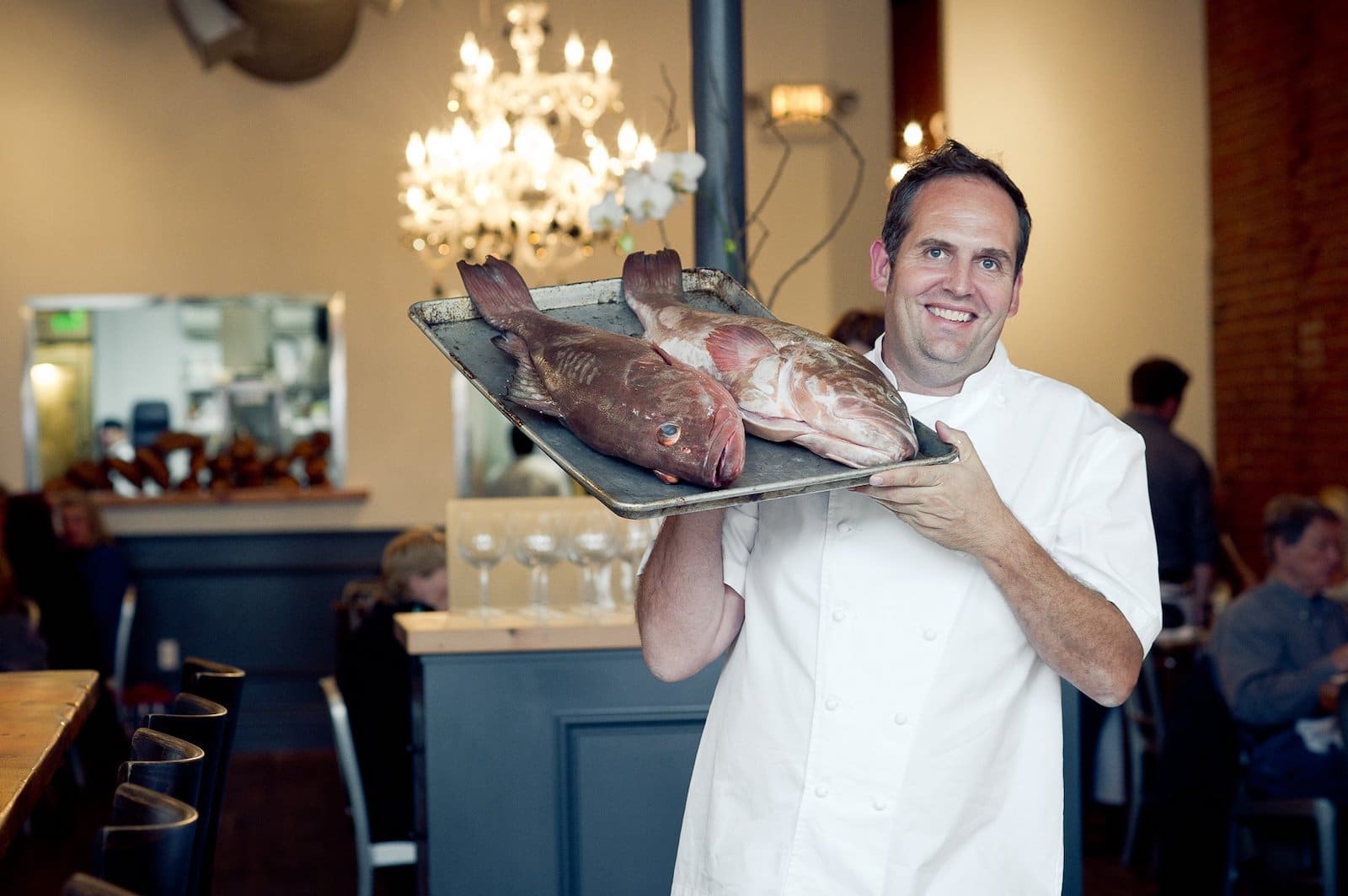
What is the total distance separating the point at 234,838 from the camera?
4.89 metres

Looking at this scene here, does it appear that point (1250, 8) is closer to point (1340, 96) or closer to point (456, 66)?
point (1340, 96)

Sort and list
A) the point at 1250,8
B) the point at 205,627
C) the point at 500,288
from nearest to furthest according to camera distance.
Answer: the point at 500,288 < the point at 1250,8 < the point at 205,627

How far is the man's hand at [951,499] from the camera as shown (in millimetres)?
1250

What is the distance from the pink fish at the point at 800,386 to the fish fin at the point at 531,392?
134mm

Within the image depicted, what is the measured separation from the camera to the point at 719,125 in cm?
306

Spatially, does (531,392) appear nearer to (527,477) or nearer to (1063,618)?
(1063,618)

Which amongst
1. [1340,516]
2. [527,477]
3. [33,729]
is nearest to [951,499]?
[33,729]

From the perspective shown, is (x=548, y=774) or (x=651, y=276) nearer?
(x=651, y=276)

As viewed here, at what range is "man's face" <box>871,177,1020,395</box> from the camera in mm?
1407

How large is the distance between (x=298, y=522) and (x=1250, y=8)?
15.5 feet

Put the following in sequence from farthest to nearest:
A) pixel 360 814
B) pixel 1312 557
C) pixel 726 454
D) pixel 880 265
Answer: pixel 1312 557 < pixel 360 814 < pixel 880 265 < pixel 726 454

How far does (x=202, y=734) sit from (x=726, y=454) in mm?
1015

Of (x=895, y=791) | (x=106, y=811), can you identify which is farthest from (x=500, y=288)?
(x=106, y=811)

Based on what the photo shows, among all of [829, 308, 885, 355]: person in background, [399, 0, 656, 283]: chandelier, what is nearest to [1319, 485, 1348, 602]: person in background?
[829, 308, 885, 355]: person in background
